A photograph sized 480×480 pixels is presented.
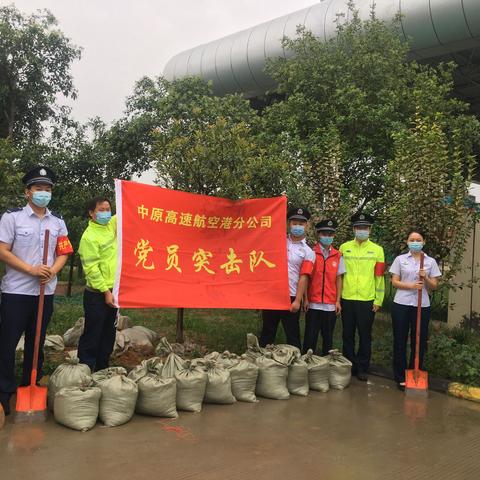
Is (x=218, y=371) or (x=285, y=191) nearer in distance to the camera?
(x=218, y=371)

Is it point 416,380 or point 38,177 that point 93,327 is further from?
point 416,380

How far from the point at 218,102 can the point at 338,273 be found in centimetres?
602

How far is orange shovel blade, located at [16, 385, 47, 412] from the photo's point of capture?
11.8 ft

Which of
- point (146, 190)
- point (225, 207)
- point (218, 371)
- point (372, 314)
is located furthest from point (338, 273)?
point (146, 190)

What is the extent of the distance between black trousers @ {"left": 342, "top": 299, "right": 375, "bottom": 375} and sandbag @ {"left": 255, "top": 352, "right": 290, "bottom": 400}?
42.8 inches

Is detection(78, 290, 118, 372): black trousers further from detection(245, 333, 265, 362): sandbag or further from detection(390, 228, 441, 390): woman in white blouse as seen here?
detection(390, 228, 441, 390): woman in white blouse

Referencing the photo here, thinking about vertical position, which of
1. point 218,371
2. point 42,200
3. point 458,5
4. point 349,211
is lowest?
point 218,371

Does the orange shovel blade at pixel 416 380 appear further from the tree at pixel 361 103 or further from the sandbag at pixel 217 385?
the tree at pixel 361 103

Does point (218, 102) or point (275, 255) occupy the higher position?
point (218, 102)

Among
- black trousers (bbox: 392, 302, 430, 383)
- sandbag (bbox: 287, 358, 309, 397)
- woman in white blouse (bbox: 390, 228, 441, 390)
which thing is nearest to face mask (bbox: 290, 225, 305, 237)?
woman in white blouse (bbox: 390, 228, 441, 390)

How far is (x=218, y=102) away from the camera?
10.1 metres

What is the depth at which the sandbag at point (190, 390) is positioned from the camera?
12.9 feet

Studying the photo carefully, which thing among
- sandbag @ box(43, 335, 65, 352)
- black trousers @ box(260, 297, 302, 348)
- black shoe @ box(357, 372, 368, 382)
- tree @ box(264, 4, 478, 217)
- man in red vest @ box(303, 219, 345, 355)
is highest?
tree @ box(264, 4, 478, 217)

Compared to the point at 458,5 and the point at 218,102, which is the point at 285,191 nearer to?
the point at 218,102
